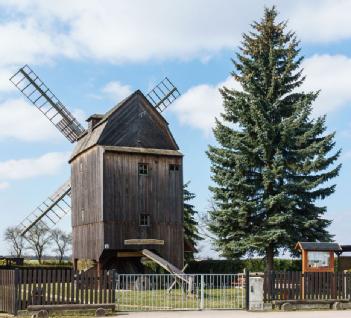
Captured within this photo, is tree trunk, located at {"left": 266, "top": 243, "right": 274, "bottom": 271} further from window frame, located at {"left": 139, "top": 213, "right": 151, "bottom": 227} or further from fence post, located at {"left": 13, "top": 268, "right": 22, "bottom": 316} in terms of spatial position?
fence post, located at {"left": 13, "top": 268, "right": 22, "bottom": 316}

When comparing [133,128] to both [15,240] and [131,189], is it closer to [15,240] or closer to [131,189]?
[131,189]

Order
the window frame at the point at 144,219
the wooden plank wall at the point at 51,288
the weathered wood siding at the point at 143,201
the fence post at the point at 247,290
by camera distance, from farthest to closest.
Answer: the window frame at the point at 144,219 < the weathered wood siding at the point at 143,201 < the fence post at the point at 247,290 < the wooden plank wall at the point at 51,288

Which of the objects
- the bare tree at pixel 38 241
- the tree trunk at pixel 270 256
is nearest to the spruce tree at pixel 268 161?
the tree trunk at pixel 270 256

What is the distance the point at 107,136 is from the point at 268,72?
429 inches

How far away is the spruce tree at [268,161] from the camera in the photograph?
132 ft

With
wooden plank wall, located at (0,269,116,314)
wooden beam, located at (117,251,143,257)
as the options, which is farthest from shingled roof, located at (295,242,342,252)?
wooden beam, located at (117,251,143,257)

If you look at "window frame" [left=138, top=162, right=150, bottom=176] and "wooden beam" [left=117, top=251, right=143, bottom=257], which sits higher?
"window frame" [left=138, top=162, right=150, bottom=176]

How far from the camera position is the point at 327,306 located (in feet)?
85.4

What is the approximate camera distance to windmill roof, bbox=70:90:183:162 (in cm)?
4019

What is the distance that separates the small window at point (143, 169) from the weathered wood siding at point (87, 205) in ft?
8.17

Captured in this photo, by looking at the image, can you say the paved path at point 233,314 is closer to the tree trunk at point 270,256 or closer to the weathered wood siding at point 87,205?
the weathered wood siding at point 87,205

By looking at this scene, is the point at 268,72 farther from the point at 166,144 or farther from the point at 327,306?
the point at 327,306

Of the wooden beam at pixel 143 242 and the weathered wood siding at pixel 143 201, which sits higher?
the weathered wood siding at pixel 143 201

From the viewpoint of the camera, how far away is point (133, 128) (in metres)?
40.8
